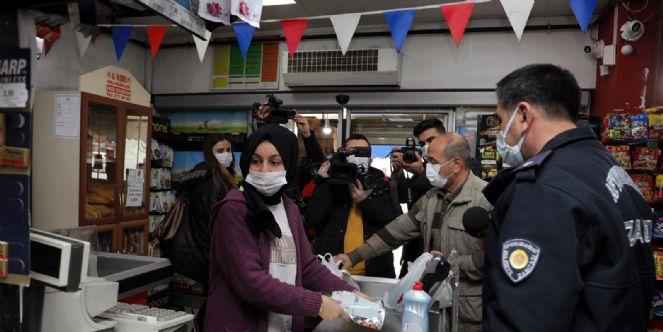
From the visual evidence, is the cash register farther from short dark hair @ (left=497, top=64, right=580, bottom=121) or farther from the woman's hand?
short dark hair @ (left=497, top=64, right=580, bottom=121)

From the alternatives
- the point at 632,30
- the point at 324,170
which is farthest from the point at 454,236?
the point at 632,30

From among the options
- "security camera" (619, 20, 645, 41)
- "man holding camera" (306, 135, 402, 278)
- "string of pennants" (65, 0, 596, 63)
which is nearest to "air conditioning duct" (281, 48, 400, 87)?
"string of pennants" (65, 0, 596, 63)

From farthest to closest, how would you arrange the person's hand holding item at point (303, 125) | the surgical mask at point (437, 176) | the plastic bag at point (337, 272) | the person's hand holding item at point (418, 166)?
the person's hand holding item at point (418, 166)
the person's hand holding item at point (303, 125)
the surgical mask at point (437, 176)
the plastic bag at point (337, 272)

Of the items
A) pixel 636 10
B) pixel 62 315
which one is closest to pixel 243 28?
pixel 62 315

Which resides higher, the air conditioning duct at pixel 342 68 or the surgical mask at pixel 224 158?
the air conditioning duct at pixel 342 68

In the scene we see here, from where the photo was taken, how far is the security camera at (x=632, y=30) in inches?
142

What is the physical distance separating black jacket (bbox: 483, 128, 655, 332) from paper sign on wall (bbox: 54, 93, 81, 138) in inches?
159

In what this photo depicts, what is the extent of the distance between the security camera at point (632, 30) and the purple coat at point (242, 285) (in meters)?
3.68

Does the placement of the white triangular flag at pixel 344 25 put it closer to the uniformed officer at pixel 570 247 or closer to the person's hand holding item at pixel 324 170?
the person's hand holding item at pixel 324 170

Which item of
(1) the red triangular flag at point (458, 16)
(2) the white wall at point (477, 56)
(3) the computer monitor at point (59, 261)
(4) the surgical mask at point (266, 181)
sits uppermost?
(2) the white wall at point (477, 56)

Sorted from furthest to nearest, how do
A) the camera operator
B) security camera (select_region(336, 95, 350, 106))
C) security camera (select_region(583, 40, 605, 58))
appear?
security camera (select_region(336, 95, 350, 106)) → security camera (select_region(583, 40, 605, 58)) → the camera operator

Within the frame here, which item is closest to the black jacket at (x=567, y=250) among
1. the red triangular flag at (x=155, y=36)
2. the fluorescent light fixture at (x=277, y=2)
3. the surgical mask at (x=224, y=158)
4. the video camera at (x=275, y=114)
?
the video camera at (x=275, y=114)

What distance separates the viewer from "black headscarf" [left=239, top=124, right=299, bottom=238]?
139cm

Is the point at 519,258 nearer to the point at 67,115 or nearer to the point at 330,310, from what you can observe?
the point at 330,310
